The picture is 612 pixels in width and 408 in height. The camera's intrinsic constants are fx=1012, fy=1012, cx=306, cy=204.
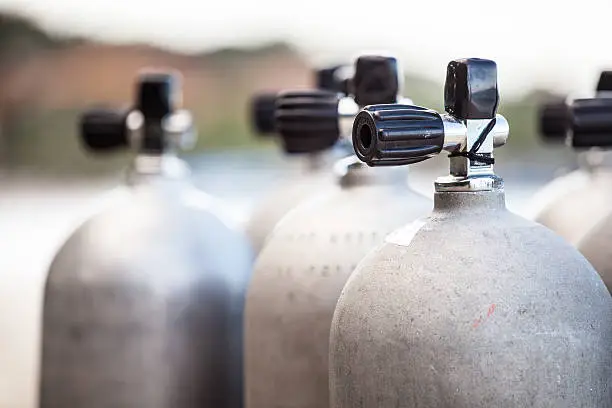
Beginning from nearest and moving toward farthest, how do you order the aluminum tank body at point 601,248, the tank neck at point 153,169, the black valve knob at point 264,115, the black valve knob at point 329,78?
1. the aluminum tank body at point 601,248
2. the tank neck at point 153,169
3. the black valve knob at point 329,78
4. the black valve knob at point 264,115

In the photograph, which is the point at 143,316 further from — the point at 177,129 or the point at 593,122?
the point at 593,122

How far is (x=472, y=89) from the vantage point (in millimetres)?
693

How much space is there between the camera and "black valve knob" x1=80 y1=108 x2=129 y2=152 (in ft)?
4.24

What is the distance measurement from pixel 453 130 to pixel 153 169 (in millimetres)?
618

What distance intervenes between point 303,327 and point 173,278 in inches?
11.2

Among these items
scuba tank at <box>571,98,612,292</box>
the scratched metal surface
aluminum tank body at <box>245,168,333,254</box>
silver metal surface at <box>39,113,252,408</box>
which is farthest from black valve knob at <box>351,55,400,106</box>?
the scratched metal surface

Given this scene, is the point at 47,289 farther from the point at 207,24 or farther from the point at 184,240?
the point at 207,24

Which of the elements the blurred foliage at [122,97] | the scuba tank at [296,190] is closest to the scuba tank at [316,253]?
the scuba tank at [296,190]

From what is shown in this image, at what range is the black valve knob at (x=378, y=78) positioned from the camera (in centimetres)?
91

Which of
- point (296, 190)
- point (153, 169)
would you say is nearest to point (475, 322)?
point (153, 169)

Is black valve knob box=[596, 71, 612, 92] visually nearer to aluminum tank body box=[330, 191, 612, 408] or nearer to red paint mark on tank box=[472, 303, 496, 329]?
aluminum tank body box=[330, 191, 612, 408]

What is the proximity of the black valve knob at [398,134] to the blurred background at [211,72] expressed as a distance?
115 cm

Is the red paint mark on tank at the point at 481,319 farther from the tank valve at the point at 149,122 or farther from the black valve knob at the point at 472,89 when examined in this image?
the tank valve at the point at 149,122

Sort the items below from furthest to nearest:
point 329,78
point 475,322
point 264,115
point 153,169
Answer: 1. point 264,115
2. point 329,78
3. point 153,169
4. point 475,322
